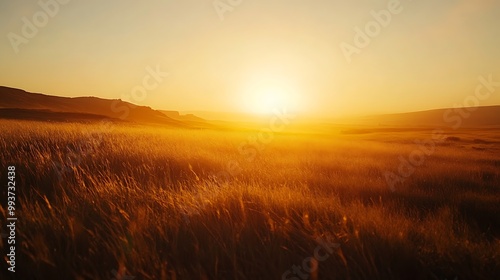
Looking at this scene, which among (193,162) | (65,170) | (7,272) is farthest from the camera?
(193,162)

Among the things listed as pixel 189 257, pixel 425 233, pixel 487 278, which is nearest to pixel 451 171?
pixel 425 233

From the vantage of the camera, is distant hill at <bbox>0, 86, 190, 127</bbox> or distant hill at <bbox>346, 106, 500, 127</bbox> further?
distant hill at <bbox>346, 106, 500, 127</bbox>

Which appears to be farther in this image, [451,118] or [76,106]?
[451,118]

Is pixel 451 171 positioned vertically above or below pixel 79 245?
below

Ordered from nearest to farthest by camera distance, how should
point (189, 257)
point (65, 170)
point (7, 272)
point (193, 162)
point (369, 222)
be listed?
point (7, 272) < point (189, 257) < point (369, 222) < point (65, 170) < point (193, 162)

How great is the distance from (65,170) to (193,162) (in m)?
2.92

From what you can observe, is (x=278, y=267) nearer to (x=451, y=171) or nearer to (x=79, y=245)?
(x=79, y=245)

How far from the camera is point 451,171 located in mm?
8766

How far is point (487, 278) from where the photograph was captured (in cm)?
220

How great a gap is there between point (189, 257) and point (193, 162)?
488cm

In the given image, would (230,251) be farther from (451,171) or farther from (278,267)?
(451,171)

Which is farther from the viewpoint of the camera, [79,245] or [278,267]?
[79,245]

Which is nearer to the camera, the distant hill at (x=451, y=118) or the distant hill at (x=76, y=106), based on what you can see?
the distant hill at (x=76, y=106)

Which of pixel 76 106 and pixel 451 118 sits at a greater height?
pixel 76 106
